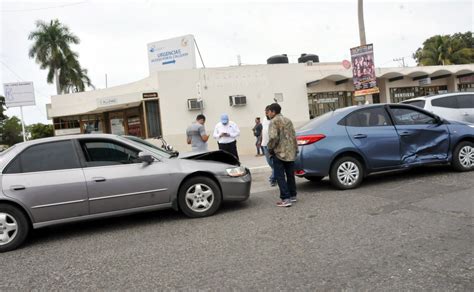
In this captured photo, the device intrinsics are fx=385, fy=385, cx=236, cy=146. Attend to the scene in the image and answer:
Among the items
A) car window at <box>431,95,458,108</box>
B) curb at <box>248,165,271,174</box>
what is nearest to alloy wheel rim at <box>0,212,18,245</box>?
curb at <box>248,165,271,174</box>

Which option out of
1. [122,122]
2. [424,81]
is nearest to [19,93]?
[122,122]

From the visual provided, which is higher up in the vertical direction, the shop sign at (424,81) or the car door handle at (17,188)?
the shop sign at (424,81)

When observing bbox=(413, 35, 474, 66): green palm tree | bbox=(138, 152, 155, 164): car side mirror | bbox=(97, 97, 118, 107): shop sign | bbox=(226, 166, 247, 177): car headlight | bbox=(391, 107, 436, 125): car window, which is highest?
bbox=(413, 35, 474, 66): green palm tree

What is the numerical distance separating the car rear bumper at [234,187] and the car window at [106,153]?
1344 mm

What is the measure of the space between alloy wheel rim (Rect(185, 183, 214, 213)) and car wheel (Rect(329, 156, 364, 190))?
93.2 inches

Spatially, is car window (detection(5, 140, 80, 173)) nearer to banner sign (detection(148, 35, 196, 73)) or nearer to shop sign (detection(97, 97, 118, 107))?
shop sign (detection(97, 97, 118, 107))

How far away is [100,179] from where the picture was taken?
5324 mm

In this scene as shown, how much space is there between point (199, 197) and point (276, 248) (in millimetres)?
1879

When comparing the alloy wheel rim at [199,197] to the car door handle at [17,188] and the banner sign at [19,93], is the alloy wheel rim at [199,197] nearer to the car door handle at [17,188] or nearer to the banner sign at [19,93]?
the car door handle at [17,188]

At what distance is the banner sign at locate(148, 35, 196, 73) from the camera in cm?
2055

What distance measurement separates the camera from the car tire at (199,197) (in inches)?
225

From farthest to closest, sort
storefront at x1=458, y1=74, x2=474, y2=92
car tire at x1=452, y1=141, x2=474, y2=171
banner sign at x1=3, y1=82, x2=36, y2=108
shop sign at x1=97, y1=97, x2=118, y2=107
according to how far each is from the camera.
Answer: storefront at x1=458, y1=74, x2=474, y2=92 < shop sign at x1=97, y1=97, x2=118, y2=107 < banner sign at x1=3, y1=82, x2=36, y2=108 < car tire at x1=452, y1=141, x2=474, y2=171

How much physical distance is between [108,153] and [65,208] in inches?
37.4

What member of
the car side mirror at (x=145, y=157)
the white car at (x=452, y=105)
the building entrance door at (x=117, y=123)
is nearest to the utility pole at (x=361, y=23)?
the white car at (x=452, y=105)
